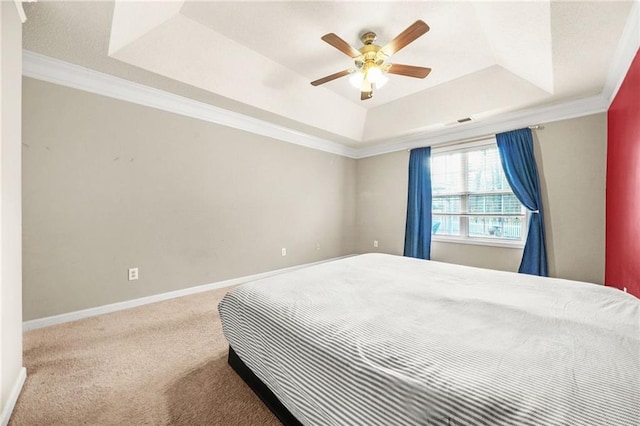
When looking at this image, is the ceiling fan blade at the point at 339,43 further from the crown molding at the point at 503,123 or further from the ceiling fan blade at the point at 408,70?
the crown molding at the point at 503,123

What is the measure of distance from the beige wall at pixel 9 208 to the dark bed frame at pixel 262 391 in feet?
3.39

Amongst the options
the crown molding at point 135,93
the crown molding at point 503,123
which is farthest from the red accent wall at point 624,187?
the crown molding at point 135,93

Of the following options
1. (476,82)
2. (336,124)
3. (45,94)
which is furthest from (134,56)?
(476,82)

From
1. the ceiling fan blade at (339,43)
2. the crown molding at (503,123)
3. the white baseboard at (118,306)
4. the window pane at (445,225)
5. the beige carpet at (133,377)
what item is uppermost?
the ceiling fan blade at (339,43)

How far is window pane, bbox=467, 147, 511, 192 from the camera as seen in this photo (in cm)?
365

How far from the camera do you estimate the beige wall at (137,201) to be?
224 cm

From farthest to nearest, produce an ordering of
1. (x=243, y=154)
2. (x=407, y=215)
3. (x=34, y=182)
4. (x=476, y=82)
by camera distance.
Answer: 1. (x=407, y=215)
2. (x=243, y=154)
3. (x=476, y=82)
4. (x=34, y=182)

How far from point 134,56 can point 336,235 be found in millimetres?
3799

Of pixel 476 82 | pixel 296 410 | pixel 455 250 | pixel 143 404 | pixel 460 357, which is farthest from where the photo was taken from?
pixel 455 250

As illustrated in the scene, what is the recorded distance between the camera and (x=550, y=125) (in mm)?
3193

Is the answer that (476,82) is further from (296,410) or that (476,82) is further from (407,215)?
(296,410)

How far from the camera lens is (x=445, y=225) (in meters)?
4.20

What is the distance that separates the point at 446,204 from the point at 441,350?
373 cm

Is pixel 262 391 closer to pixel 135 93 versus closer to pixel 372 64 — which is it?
pixel 372 64
